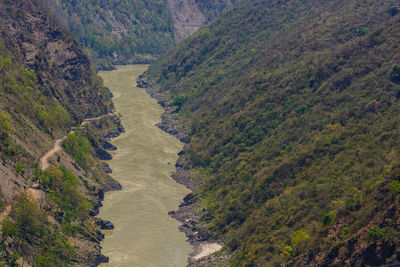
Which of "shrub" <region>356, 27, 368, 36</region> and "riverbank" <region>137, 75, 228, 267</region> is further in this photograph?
"shrub" <region>356, 27, 368, 36</region>

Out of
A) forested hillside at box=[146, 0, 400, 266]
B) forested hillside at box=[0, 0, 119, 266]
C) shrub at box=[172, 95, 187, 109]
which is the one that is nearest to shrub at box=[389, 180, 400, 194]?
forested hillside at box=[146, 0, 400, 266]

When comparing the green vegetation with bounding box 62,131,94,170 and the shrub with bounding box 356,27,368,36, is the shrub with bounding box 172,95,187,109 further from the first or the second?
the shrub with bounding box 356,27,368,36

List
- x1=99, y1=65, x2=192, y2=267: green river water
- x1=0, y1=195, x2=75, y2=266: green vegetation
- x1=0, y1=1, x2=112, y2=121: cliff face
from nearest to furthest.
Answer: x1=0, y1=195, x2=75, y2=266: green vegetation → x1=99, y1=65, x2=192, y2=267: green river water → x1=0, y1=1, x2=112, y2=121: cliff face

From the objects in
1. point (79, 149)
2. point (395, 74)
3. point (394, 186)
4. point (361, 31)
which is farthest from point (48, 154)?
point (361, 31)

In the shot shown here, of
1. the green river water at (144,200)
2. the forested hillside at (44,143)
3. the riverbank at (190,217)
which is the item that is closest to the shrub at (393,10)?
Result: the riverbank at (190,217)

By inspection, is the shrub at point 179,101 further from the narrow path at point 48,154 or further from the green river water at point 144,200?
Answer: the narrow path at point 48,154

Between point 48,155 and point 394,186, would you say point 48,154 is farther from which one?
point 394,186
